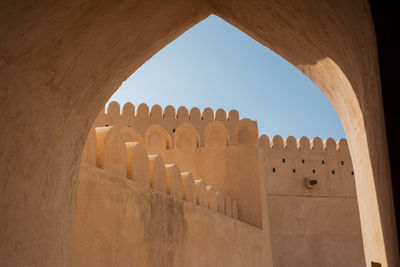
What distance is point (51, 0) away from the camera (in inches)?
85.7

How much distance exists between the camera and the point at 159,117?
54.2ft

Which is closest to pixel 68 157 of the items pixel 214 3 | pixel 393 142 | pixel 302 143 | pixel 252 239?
pixel 214 3

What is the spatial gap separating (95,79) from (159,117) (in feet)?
44.2

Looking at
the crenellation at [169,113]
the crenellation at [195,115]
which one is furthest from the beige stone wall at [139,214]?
the crenellation at [195,115]

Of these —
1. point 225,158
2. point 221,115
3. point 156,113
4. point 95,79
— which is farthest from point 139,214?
point 221,115

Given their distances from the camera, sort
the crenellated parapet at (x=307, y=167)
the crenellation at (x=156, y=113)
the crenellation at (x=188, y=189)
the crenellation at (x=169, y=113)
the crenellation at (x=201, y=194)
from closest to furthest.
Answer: the crenellation at (x=188, y=189) → the crenellation at (x=201, y=194) → the crenellated parapet at (x=307, y=167) → the crenellation at (x=156, y=113) → the crenellation at (x=169, y=113)

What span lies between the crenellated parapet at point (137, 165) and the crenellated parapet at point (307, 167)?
28.9 ft

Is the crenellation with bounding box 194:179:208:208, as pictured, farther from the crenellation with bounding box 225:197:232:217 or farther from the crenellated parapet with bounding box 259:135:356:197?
the crenellated parapet with bounding box 259:135:356:197

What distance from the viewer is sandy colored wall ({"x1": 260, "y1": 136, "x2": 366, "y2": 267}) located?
47.7ft

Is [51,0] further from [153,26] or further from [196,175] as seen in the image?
[196,175]

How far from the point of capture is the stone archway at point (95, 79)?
2201 millimetres

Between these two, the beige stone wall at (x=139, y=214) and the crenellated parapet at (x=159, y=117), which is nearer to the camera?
the beige stone wall at (x=139, y=214)

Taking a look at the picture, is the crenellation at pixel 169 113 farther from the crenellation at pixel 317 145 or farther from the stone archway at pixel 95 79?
the stone archway at pixel 95 79

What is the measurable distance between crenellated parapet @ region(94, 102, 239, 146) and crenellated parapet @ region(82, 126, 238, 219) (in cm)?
917
